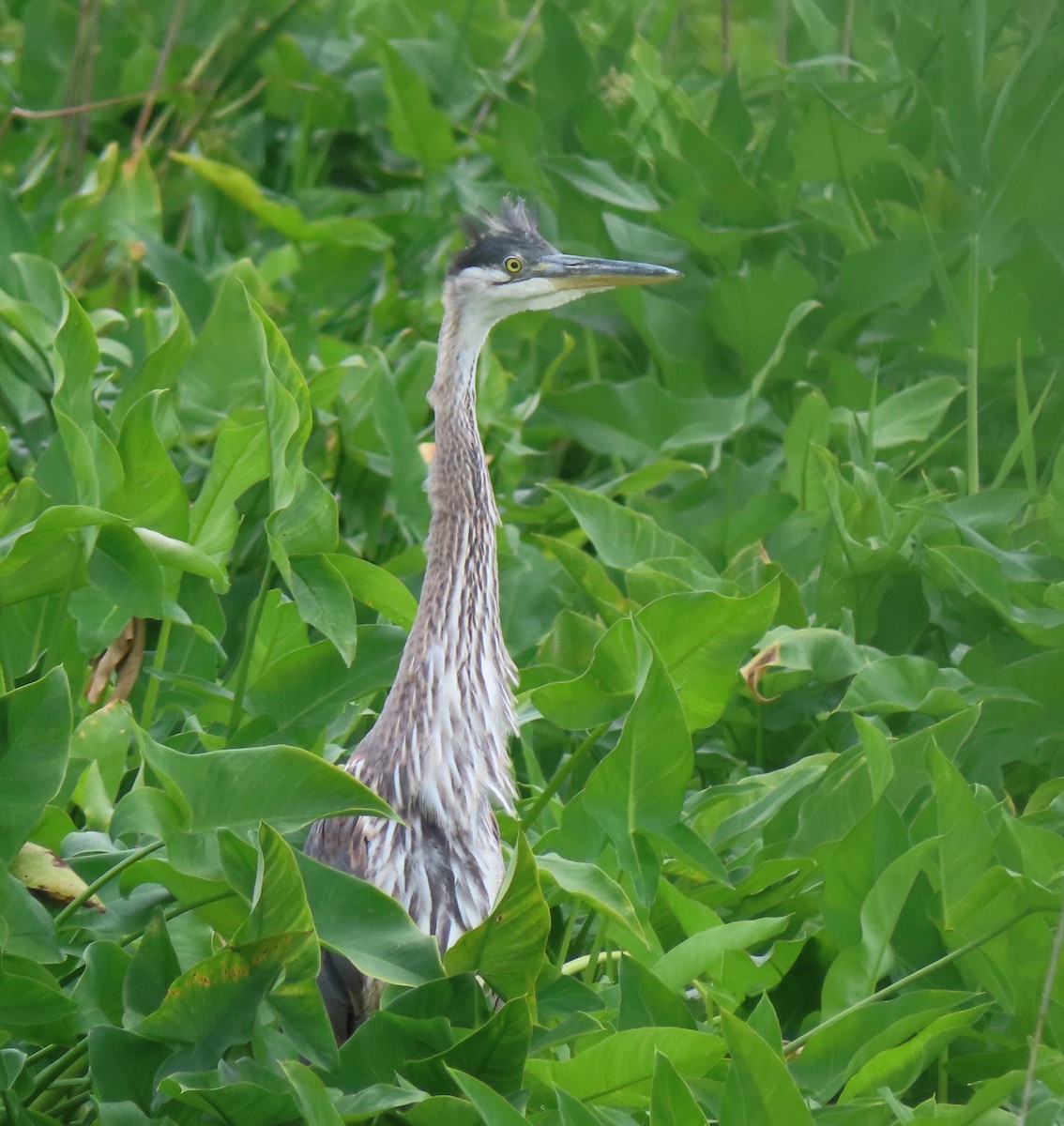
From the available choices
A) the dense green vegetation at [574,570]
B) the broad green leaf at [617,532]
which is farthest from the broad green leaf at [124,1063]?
the broad green leaf at [617,532]

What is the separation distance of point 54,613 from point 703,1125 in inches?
57.1

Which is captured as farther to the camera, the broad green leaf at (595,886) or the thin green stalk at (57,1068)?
the thin green stalk at (57,1068)

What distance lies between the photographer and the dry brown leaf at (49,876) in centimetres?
216

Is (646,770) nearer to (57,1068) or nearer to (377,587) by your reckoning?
(377,587)

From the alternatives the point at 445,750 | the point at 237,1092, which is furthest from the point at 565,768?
the point at 237,1092

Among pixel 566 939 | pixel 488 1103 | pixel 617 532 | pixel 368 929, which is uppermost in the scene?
pixel 368 929

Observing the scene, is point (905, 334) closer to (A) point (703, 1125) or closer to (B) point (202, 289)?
(B) point (202, 289)

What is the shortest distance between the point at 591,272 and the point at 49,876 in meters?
1.61

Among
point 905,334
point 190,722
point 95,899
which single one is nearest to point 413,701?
point 190,722

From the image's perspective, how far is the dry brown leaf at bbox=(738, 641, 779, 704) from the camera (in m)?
2.98

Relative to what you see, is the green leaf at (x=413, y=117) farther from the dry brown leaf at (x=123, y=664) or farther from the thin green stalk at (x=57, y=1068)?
the thin green stalk at (x=57, y=1068)

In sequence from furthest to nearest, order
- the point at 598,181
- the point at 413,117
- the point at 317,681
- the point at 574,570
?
the point at 413,117
the point at 598,181
the point at 574,570
the point at 317,681

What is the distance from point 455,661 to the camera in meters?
2.65

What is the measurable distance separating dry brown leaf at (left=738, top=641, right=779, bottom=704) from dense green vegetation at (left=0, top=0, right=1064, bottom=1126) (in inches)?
0.5
